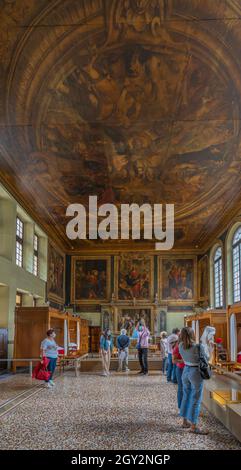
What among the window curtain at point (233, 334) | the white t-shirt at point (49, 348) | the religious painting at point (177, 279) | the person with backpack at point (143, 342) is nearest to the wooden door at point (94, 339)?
the religious painting at point (177, 279)

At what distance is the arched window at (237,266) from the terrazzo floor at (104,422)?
12988 mm

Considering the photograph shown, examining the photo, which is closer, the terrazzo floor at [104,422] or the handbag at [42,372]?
the terrazzo floor at [104,422]

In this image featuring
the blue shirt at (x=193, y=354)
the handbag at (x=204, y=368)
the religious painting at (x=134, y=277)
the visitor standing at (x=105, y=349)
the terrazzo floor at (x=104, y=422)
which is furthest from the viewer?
the religious painting at (x=134, y=277)

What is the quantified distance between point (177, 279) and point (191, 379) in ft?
85.3

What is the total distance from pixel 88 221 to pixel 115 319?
8.89 meters

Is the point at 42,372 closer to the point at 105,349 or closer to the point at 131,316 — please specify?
the point at 105,349

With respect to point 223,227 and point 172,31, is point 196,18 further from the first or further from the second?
point 223,227

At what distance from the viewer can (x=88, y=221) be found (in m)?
26.2

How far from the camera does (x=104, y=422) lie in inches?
312

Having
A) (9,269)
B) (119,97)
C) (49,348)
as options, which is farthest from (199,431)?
(9,269)

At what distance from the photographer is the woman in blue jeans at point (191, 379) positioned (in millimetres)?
7074

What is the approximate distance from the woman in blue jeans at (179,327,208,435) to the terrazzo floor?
0.25 m

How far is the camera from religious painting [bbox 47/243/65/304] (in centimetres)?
2850

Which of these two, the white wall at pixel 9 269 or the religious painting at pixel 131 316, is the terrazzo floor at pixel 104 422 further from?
the religious painting at pixel 131 316
